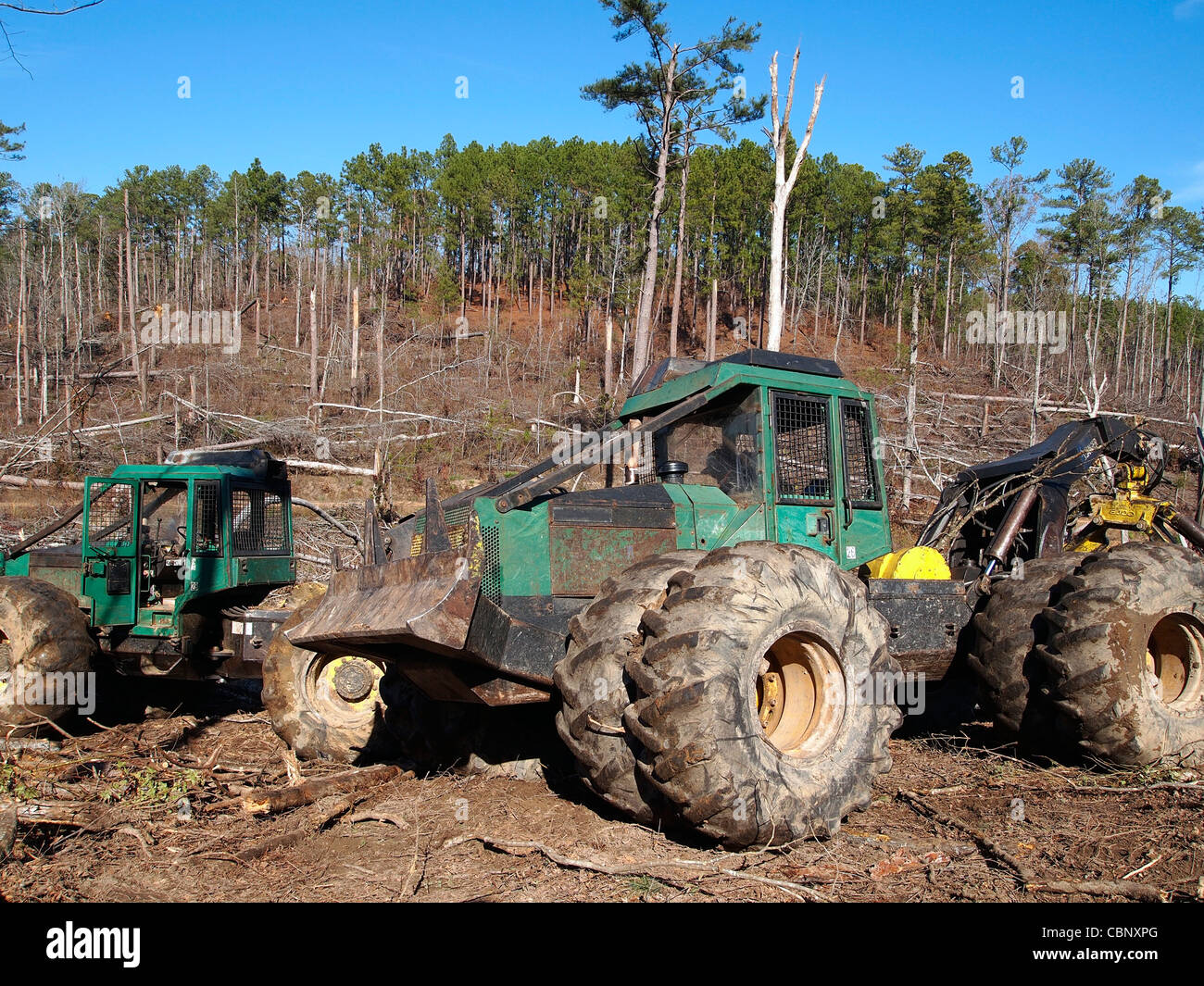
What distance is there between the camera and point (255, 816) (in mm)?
5723

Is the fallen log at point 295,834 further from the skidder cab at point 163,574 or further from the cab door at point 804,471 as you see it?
the skidder cab at point 163,574

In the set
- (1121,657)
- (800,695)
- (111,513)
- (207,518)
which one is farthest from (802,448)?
(111,513)

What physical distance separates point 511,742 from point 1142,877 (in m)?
3.94

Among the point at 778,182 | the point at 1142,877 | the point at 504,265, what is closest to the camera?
the point at 1142,877

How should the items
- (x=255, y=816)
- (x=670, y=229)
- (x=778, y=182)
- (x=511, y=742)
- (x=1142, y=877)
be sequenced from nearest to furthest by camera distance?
1. (x=1142, y=877)
2. (x=255, y=816)
3. (x=511, y=742)
4. (x=778, y=182)
5. (x=670, y=229)

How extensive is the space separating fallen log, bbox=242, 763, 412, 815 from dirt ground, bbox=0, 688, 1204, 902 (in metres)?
0.07

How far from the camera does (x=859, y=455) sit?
6.82m

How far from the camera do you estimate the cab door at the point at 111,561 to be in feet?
31.3

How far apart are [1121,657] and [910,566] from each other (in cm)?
179

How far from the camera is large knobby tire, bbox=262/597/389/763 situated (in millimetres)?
7449

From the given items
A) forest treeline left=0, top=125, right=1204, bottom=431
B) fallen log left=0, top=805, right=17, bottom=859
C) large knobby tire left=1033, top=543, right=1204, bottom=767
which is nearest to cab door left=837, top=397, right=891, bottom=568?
large knobby tire left=1033, top=543, right=1204, bottom=767

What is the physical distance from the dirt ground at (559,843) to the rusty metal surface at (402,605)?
1097 mm

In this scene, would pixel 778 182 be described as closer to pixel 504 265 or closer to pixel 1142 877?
pixel 1142 877
